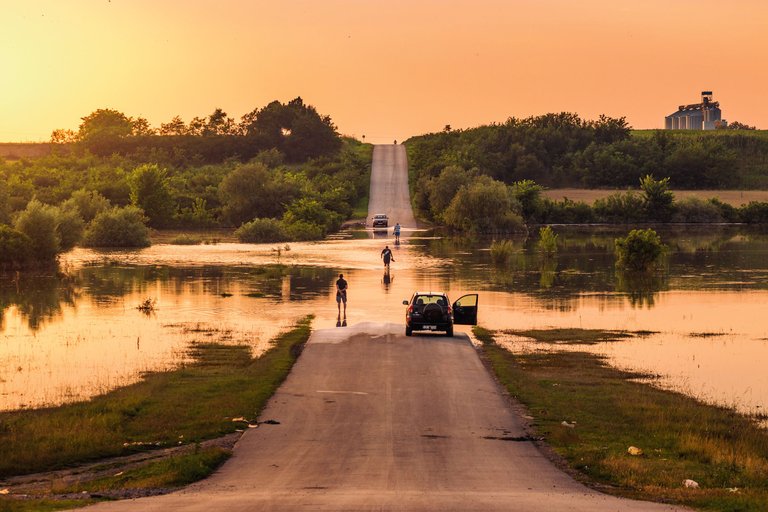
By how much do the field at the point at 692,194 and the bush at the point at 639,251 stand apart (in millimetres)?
82489

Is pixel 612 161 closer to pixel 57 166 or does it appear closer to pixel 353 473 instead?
pixel 57 166

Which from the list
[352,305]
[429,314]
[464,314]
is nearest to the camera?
[429,314]

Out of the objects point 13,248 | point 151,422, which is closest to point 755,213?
point 13,248

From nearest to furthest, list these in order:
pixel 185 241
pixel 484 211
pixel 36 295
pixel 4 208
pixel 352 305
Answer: pixel 352 305 → pixel 36 295 → pixel 4 208 → pixel 185 241 → pixel 484 211

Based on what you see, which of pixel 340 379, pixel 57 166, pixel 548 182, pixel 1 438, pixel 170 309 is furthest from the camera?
pixel 548 182

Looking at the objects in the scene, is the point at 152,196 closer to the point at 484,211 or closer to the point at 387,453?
the point at 484,211

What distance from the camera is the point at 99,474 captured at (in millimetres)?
22641

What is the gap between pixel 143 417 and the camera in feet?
91.6

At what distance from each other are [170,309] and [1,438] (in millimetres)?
27634

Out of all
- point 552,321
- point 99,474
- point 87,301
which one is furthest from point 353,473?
point 87,301

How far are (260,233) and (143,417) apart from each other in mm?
85054

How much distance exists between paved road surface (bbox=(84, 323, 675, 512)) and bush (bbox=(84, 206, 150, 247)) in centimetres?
7400

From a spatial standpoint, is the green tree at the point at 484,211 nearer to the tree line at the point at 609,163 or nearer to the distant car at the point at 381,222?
the distant car at the point at 381,222

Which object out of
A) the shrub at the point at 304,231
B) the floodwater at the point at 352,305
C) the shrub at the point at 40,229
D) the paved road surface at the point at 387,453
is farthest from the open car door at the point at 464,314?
the shrub at the point at 304,231
